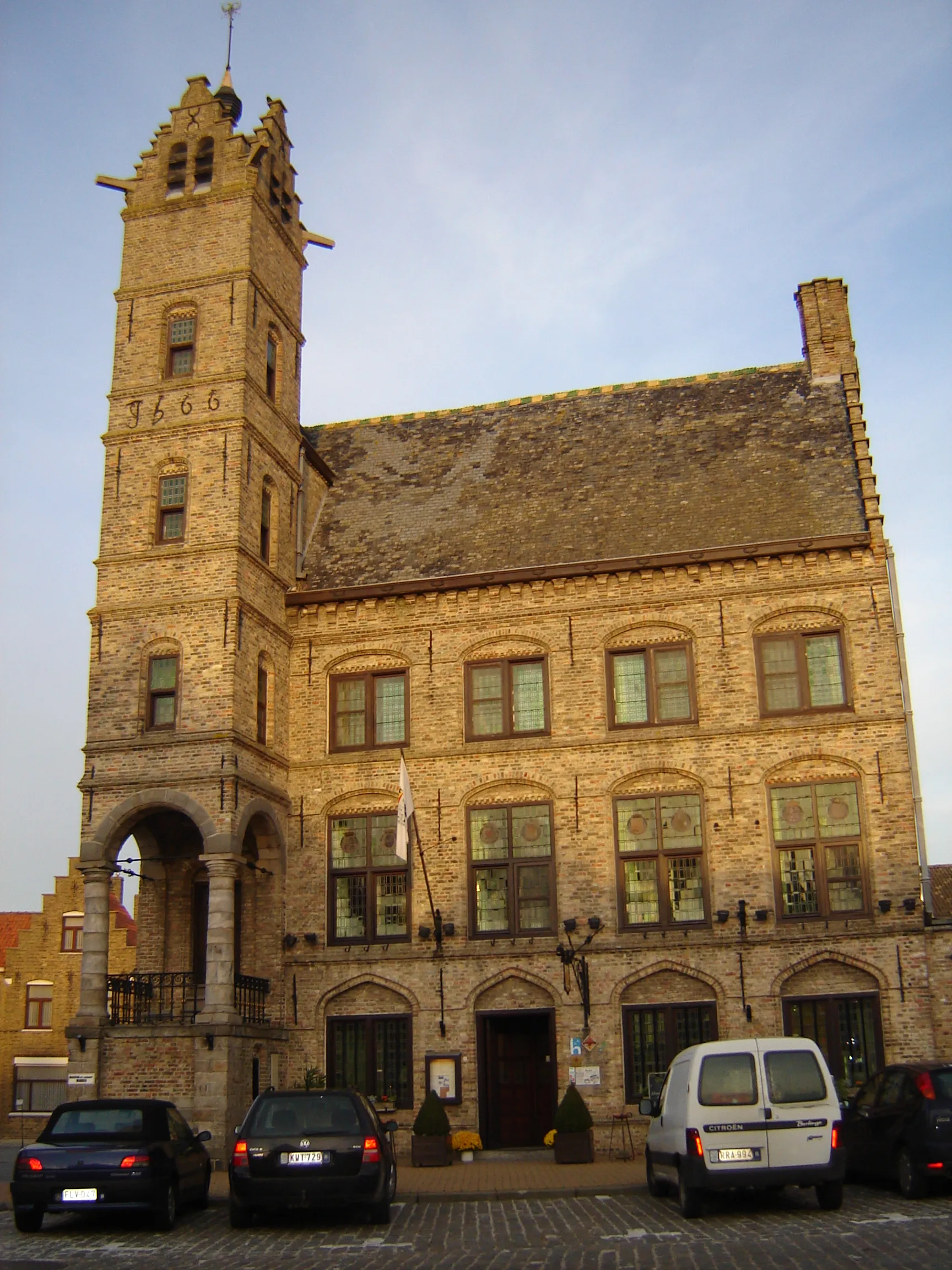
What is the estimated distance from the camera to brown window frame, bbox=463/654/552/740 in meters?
24.3

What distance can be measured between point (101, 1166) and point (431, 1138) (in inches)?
343

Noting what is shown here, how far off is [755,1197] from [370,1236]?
4.60 m

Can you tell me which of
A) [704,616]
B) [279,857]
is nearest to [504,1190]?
[279,857]

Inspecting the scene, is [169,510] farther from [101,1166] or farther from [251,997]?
[101,1166]

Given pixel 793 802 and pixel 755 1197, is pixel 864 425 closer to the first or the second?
pixel 793 802

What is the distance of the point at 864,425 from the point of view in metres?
25.6

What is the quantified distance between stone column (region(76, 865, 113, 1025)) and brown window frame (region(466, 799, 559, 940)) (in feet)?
20.9

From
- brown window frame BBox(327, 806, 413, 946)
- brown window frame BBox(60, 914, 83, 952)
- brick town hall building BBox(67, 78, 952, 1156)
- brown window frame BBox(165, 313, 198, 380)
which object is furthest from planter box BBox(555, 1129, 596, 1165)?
brown window frame BBox(60, 914, 83, 952)

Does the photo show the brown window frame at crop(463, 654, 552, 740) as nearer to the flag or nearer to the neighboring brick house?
the flag

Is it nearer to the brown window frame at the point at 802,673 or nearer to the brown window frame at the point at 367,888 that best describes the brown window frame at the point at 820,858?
the brown window frame at the point at 802,673

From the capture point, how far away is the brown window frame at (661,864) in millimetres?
22812

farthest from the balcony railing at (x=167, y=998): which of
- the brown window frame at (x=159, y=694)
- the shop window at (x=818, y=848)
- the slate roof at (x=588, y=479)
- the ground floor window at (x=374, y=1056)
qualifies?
the shop window at (x=818, y=848)

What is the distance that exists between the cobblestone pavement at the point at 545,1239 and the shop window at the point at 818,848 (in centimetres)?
725

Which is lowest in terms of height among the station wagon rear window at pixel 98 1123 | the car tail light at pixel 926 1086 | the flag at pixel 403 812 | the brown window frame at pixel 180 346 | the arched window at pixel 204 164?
the station wagon rear window at pixel 98 1123
